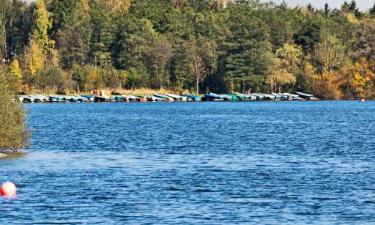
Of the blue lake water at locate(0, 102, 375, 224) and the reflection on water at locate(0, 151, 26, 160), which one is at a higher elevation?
the reflection on water at locate(0, 151, 26, 160)

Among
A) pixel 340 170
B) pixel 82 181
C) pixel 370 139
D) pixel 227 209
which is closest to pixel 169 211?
pixel 227 209

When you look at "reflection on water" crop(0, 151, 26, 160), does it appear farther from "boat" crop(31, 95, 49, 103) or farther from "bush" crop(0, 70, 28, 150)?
"boat" crop(31, 95, 49, 103)

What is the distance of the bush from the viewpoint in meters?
60.8

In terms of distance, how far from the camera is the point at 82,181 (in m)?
49.3

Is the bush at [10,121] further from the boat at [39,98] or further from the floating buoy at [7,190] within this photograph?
the boat at [39,98]

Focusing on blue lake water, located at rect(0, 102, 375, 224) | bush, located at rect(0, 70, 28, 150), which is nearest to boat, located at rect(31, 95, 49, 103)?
blue lake water, located at rect(0, 102, 375, 224)

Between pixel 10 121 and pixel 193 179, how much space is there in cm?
1527

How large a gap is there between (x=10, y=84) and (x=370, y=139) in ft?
106

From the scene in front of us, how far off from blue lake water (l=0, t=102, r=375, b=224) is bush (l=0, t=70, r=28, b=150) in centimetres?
126

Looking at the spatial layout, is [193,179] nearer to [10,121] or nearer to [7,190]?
[7,190]

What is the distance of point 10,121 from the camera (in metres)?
60.9

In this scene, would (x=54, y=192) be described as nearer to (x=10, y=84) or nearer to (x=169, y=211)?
(x=169, y=211)

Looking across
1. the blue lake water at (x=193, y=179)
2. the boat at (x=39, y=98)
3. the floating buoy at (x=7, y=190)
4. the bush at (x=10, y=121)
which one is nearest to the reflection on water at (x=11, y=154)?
the bush at (x=10, y=121)

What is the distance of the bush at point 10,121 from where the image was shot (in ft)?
199
